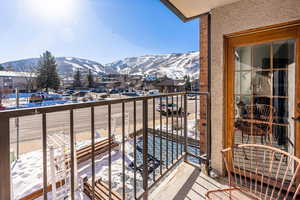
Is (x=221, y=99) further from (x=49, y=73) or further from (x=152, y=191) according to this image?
(x=49, y=73)

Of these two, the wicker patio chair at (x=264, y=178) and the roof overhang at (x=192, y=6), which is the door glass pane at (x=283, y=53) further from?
the wicker patio chair at (x=264, y=178)

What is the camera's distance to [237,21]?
1811 millimetres

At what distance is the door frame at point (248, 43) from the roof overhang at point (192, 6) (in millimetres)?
397

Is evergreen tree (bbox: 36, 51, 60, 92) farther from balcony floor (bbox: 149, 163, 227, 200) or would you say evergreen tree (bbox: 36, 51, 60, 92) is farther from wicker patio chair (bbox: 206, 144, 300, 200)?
wicker patio chair (bbox: 206, 144, 300, 200)

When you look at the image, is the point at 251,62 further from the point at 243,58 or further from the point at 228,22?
the point at 228,22

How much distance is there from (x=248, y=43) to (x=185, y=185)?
178cm

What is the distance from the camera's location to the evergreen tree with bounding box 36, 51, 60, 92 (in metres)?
19.6

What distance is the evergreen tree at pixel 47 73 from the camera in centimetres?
1959

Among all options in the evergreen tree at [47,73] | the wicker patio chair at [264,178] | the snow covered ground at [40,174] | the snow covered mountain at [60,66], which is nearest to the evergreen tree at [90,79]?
the snow covered mountain at [60,66]

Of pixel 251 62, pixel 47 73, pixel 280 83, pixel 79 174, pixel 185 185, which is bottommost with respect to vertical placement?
pixel 79 174

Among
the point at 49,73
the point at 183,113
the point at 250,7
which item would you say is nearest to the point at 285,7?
the point at 250,7

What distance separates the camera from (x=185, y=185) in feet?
5.94

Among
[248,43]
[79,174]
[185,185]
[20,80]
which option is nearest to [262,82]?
[248,43]

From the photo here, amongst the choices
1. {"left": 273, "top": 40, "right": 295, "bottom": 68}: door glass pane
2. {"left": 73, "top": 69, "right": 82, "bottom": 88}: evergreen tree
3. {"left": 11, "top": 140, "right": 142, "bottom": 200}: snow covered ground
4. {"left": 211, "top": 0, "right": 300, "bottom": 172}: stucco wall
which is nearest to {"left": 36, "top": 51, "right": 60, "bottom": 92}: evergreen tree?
{"left": 73, "top": 69, "right": 82, "bottom": 88}: evergreen tree
